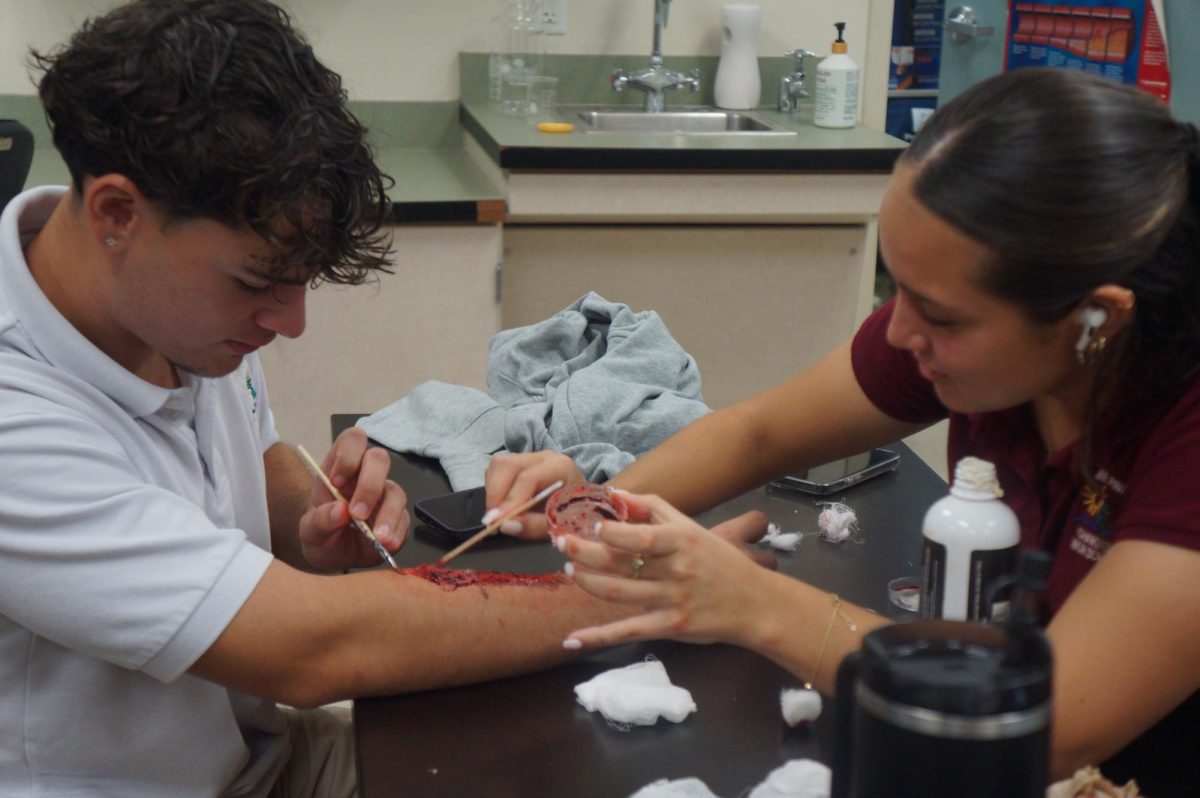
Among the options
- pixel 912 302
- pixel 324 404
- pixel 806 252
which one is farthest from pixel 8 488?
pixel 806 252

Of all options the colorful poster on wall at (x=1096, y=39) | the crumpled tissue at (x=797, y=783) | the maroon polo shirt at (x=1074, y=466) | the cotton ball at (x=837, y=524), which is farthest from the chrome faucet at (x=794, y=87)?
the crumpled tissue at (x=797, y=783)

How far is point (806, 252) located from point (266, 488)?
6.28 ft

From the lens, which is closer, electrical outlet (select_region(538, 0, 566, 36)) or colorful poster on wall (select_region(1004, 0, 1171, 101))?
colorful poster on wall (select_region(1004, 0, 1171, 101))

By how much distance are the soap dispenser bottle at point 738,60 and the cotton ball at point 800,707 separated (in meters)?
2.67

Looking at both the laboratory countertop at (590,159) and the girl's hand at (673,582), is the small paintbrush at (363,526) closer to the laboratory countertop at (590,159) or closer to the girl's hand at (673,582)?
the girl's hand at (673,582)

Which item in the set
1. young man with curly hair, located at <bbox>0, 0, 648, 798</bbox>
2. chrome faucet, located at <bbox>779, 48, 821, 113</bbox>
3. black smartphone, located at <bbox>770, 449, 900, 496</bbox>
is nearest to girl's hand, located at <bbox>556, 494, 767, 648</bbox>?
young man with curly hair, located at <bbox>0, 0, 648, 798</bbox>

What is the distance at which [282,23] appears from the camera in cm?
120

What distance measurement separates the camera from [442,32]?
3.46m

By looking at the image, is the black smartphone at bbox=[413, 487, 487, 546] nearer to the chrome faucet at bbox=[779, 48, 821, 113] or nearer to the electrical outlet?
the electrical outlet

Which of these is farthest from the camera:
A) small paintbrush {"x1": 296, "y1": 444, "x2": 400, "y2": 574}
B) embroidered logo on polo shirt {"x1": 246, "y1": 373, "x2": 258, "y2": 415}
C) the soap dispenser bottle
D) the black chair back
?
the soap dispenser bottle

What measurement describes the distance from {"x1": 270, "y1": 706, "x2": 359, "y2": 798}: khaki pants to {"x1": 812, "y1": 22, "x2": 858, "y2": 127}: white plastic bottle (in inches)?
92.1

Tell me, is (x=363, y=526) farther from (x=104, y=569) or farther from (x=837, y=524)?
(x=837, y=524)

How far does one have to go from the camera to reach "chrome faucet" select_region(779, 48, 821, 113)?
11.5ft

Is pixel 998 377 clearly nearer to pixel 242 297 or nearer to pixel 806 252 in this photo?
pixel 242 297
